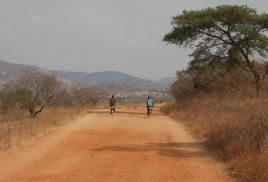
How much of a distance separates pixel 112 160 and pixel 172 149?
3.14 m

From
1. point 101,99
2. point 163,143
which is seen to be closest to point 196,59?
point 101,99

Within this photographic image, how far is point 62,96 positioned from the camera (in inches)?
1539

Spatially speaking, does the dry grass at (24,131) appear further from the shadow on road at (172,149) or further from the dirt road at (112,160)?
the shadow on road at (172,149)

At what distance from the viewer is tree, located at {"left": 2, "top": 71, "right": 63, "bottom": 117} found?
120 ft

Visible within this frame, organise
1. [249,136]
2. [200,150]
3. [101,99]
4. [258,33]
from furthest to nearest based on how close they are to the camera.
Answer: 1. [101,99]
2. [258,33]
3. [200,150]
4. [249,136]

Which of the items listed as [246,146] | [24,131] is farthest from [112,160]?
[24,131]

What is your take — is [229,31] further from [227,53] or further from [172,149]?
[172,149]

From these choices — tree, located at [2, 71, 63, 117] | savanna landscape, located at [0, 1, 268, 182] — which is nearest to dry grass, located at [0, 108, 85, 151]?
savanna landscape, located at [0, 1, 268, 182]

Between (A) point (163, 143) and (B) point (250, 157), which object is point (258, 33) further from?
(B) point (250, 157)

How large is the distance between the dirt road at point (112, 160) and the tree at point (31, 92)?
16569 millimetres

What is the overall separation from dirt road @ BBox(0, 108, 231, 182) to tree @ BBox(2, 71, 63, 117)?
16.6 meters

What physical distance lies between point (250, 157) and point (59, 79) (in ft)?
94.9

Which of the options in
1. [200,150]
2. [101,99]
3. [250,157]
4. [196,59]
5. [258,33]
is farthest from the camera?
[101,99]

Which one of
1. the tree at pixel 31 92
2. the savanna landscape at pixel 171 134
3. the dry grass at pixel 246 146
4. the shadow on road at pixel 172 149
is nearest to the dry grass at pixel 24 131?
the savanna landscape at pixel 171 134
